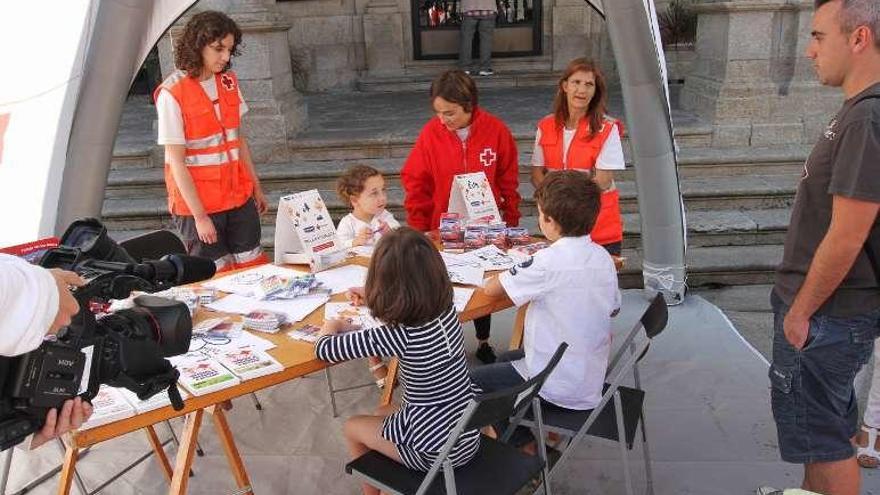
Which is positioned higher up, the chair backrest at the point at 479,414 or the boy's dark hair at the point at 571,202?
the boy's dark hair at the point at 571,202

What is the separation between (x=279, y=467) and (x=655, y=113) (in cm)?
282

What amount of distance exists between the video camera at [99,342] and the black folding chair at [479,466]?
734mm

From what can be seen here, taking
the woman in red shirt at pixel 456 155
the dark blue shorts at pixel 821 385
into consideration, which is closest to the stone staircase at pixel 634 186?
the woman in red shirt at pixel 456 155

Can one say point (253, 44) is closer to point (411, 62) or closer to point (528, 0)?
point (411, 62)

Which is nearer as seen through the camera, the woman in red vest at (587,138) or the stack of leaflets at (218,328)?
the stack of leaflets at (218,328)

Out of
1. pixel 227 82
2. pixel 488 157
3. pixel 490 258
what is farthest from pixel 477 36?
pixel 490 258

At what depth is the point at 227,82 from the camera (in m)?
3.57

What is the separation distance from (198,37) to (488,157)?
152 cm

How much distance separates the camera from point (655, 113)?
419 cm

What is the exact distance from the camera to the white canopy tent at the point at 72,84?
332cm

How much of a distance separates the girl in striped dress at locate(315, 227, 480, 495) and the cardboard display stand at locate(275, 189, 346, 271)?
93 cm

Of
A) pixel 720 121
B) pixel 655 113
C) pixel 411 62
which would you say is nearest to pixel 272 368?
pixel 655 113

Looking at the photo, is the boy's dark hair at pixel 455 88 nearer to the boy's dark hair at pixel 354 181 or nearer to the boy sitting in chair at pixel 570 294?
the boy's dark hair at pixel 354 181

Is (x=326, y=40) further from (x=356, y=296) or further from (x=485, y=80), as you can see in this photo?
(x=356, y=296)
